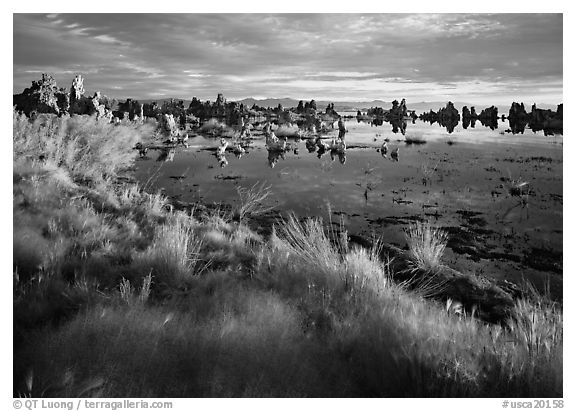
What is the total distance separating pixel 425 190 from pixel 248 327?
863 cm

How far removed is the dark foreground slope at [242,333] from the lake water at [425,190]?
4.08ft

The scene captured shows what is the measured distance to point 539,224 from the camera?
812 cm

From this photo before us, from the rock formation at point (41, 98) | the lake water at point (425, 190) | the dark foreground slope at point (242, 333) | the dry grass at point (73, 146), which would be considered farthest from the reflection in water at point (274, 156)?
the dark foreground slope at point (242, 333)

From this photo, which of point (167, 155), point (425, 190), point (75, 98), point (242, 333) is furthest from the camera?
point (75, 98)

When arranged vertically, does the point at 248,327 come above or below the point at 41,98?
below

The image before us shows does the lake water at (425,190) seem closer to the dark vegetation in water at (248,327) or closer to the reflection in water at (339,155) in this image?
the reflection in water at (339,155)

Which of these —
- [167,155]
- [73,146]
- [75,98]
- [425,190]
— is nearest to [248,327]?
[425,190]

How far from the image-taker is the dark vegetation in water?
300cm

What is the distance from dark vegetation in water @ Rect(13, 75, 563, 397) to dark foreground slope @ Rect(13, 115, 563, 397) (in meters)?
0.01

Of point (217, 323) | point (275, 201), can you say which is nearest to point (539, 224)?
point (275, 201)

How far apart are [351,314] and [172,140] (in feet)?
65.7

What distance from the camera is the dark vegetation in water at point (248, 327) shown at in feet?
9.83

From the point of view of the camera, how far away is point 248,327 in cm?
345

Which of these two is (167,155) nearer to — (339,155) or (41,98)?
(41,98)
